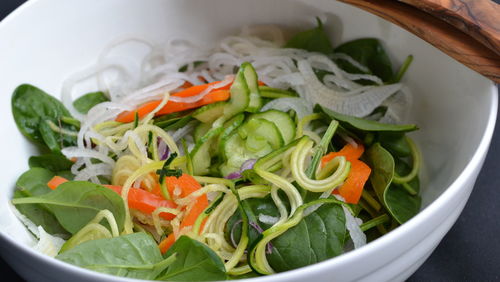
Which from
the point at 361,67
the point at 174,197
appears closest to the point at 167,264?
the point at 174,197

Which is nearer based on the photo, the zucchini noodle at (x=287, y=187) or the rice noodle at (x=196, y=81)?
the zucchini noodle at (x=287, y=187)

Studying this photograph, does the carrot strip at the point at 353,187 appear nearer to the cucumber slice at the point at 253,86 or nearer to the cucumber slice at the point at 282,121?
the cucumber slice at the point at 282,121

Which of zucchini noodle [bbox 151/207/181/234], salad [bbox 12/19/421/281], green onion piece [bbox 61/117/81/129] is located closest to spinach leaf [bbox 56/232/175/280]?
salad [bbox 12/19/421/281]

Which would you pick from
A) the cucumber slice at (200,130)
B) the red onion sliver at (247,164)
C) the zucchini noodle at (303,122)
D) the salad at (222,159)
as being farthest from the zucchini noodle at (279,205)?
the cucumber slice at (200,130)

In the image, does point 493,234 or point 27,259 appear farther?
point 493,234

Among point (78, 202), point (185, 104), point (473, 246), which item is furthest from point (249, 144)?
point (473, 246)

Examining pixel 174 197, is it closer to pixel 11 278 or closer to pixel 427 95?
pixel 11 278
